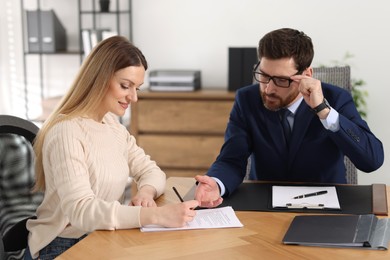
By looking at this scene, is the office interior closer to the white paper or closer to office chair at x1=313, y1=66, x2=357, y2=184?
office chair at x1=313, y1=66, x2=357, y2=184

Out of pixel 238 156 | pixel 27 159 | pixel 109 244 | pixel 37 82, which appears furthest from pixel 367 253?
pixel 37 82

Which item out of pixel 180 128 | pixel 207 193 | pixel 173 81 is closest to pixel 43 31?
pixel 173 81

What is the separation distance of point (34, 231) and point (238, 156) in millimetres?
815

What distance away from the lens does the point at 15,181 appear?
1.99 meters

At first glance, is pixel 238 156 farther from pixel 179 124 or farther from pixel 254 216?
pixel 179 124

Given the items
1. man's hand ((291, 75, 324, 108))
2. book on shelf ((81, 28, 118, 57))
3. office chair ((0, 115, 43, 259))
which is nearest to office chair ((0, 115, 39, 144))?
office chair ((0, 115, 43, 259))

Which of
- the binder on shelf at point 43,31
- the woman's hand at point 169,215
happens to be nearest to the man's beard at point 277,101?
the woman's hand at point 169,215

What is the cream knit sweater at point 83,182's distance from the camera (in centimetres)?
174

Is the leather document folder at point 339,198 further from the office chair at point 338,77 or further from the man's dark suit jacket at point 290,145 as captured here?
the office chair at point 338,77

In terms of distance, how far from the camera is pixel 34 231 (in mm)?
1939

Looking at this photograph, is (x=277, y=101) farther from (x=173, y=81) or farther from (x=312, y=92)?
(x=173, y=81)

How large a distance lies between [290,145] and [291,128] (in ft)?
0.21

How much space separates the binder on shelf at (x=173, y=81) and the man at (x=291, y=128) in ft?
5.40

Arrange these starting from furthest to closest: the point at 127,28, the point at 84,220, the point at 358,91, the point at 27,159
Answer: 1. the point at 127,28
2. the point at 358,91
3. the point at 27,159
4. the point at 84,220
